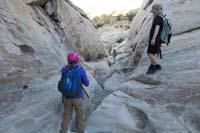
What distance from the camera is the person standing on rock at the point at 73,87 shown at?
28.8ft

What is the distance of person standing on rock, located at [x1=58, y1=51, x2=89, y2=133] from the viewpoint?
877 centimetres

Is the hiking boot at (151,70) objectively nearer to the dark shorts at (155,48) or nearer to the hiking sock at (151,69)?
the hiking sock at (151,69)

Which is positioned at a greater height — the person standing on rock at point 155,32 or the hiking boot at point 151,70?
the person standing on rock at point 155,32

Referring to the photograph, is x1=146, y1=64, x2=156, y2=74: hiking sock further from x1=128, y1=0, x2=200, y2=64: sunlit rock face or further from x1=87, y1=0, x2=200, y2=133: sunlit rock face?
x1=128, y1=0, x2=200, y2=64: sunlit rock face

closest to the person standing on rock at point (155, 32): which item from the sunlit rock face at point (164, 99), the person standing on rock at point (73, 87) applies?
the sunlit rock face at point (164, 99)

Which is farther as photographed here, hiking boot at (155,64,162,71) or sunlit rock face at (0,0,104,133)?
hiking boot at (155,64,162,71)

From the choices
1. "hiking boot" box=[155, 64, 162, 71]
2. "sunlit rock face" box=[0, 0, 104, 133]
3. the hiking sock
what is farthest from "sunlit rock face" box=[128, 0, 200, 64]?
"sunlit rock face" box=[0, 0, 104, 133]

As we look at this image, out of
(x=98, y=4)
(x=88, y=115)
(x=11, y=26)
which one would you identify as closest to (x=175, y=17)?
(x=88, y=115)

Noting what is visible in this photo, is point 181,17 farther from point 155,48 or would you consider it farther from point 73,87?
point 73,87

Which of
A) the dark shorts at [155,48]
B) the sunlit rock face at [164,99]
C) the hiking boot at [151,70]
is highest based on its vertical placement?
the dark shorts at [155,48]

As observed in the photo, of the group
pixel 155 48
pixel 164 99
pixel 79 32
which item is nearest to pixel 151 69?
pixel 155 48

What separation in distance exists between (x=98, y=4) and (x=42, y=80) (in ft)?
162

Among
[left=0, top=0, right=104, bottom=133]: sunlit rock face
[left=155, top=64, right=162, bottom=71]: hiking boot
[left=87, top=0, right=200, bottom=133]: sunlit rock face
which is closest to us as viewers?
[left=0, top=0, right=104, bottom=133]: sunlit rock face

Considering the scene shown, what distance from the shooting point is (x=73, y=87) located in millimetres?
8773
